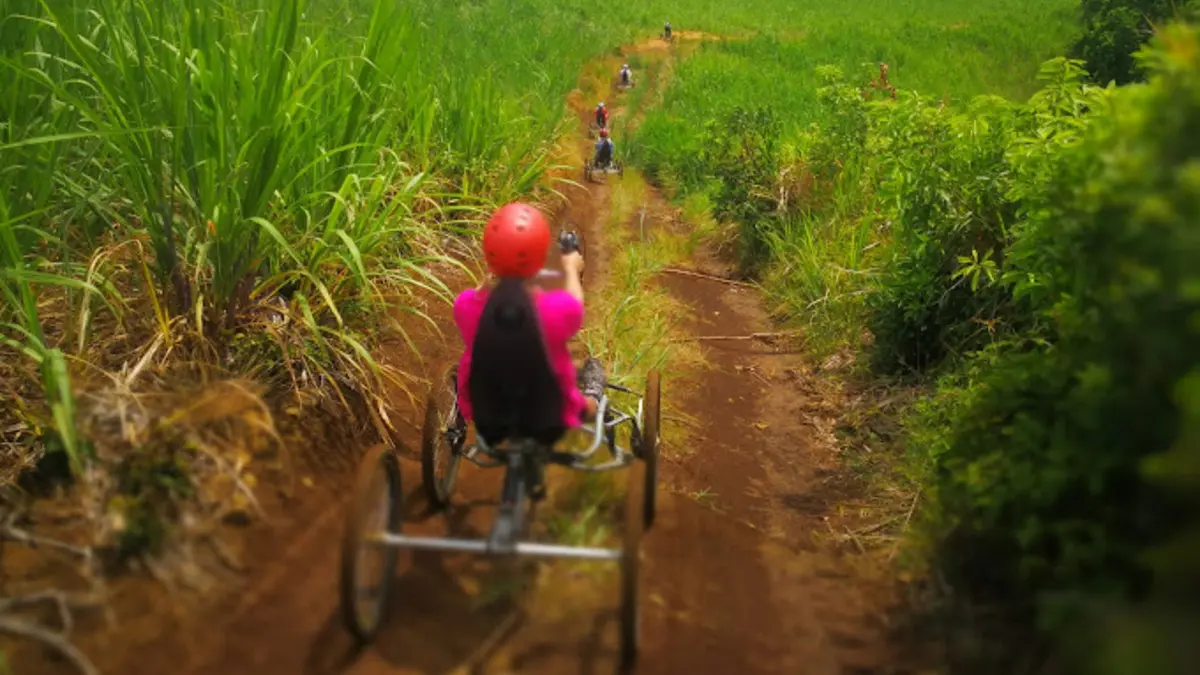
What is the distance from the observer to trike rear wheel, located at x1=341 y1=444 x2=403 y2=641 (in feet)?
7.25

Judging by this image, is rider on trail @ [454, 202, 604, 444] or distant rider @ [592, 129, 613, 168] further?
distant rider @ [592, 129, 613, 168]

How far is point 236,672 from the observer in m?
2.21

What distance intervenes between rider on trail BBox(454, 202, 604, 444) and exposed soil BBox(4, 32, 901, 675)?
55cm

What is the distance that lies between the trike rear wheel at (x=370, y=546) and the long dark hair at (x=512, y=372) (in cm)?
35

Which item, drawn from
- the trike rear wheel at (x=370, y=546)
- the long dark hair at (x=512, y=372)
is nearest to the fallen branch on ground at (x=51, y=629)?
the trike rear wheel at (x=370, y=546)

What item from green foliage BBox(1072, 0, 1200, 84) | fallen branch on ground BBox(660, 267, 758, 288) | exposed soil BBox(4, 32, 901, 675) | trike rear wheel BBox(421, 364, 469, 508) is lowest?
fallen branch on ground BBox(660, 267, 758, 288)

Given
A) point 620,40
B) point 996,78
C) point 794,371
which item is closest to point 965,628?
point 794,371

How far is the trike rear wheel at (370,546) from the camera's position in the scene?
7.25ft

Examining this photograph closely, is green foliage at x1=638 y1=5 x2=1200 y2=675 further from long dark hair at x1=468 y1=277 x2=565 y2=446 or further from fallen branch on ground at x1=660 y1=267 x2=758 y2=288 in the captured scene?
fallen branch on ground at x1=660 y1=267 x2=758 y2=288

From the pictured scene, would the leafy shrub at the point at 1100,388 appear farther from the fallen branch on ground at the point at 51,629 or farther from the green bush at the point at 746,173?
the green bush at the point at 746,173

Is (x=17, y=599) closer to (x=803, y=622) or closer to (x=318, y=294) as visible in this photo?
(x=318, y=294)

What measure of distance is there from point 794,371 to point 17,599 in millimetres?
4364

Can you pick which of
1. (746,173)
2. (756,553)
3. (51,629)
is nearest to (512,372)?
(51,629)

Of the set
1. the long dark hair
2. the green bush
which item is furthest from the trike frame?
the green bush
